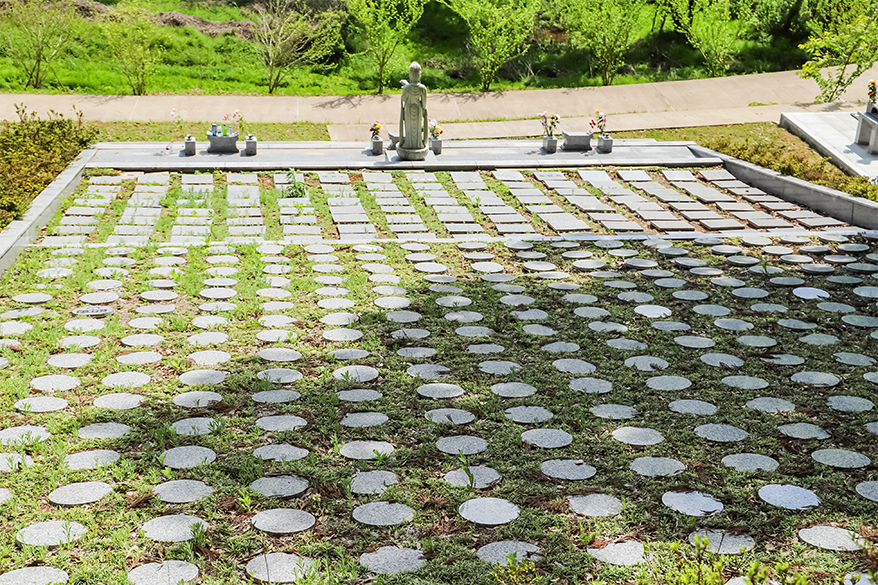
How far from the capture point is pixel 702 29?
21.8m

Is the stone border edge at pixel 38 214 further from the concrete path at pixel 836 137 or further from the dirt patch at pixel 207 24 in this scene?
the dirt patch at pixel 207 24

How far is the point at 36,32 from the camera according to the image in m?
19.2

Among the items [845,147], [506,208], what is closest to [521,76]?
[845,147]

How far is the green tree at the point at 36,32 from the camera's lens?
1917 cm

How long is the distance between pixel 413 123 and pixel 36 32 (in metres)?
11.7

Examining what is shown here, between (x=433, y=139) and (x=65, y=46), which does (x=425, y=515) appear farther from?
(x=65, y=46)

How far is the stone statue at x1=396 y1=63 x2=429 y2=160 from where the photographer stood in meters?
12.3

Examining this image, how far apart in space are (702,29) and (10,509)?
21508mm

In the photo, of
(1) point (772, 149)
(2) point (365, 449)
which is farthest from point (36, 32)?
(2) point (365, 449)

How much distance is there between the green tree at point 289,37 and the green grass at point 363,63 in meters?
0.67

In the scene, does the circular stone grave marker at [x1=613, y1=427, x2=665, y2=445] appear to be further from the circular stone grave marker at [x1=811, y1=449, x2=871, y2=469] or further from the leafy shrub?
the leafy shrub

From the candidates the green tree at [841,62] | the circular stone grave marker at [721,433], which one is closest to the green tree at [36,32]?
the green tree at [841,62]

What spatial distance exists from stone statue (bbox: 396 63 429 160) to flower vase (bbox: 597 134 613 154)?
111 inches

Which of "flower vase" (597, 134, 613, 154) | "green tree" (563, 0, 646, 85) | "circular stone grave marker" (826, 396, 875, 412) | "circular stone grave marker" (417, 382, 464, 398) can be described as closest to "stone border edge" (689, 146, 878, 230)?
"flower vase" (597, 134, 613, 154)
